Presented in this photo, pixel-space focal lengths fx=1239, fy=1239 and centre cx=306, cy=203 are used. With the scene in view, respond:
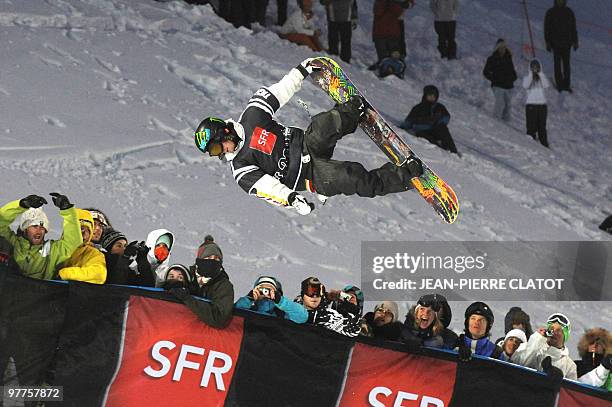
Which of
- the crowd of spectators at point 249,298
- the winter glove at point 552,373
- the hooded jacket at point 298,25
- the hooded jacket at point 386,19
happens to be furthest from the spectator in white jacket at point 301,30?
the winter glove at point 552,373

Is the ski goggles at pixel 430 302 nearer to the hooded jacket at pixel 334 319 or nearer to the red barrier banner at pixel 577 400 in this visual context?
the hooded jacket at pixel 334 319

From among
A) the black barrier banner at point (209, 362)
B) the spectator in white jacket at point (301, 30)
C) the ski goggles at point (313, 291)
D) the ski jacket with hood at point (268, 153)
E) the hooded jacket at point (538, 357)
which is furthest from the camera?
the spectator in white jacket at point (301, 30)

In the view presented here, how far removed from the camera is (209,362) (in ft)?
23.2

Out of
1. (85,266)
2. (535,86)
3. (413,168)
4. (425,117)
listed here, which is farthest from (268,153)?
(535,86)

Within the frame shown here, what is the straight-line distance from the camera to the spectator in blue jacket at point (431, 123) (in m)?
15.7

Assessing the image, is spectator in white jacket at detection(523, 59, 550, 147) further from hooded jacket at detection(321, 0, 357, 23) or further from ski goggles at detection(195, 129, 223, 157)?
ski goggles at detection(195, 129, 223, 157)

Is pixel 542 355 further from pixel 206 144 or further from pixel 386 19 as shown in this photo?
pixel 386 19

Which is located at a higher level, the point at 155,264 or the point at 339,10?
the point at 339,10

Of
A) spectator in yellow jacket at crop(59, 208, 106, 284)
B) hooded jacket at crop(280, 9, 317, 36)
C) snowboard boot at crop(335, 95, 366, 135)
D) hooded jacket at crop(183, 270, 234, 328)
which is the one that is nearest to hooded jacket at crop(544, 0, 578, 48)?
hooded jacket at crop(280, 9, 317, 36)

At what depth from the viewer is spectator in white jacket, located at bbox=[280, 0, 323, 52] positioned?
1775cm

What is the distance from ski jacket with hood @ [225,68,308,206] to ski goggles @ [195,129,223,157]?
0.17 meters

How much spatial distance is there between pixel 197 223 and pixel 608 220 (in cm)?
547

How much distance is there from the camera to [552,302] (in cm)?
1280

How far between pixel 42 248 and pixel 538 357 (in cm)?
302
